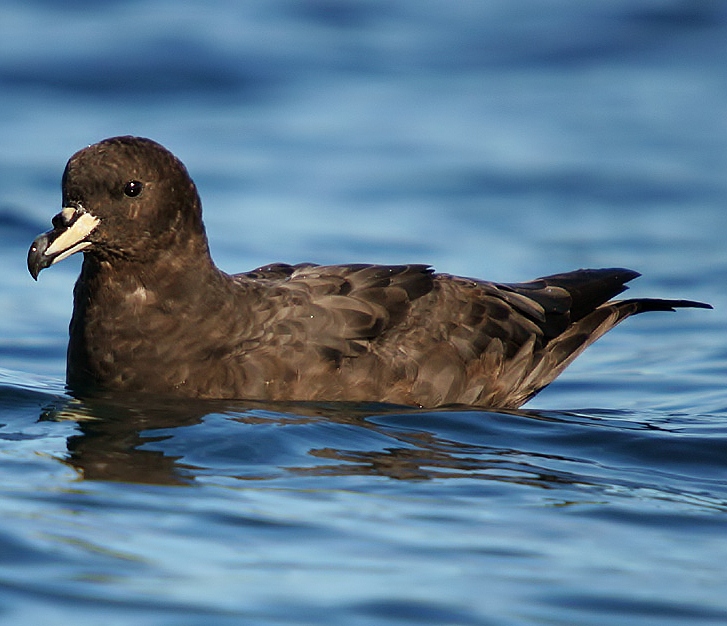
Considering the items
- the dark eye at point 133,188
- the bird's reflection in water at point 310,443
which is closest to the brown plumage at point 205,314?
the dark eye at point 133,188

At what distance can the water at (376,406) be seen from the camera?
516 cm

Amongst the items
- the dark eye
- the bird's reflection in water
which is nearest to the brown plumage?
the dark eye

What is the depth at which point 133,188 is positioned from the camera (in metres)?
7.34

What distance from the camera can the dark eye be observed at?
731 cm

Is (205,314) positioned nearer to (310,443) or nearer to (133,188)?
(133,188)

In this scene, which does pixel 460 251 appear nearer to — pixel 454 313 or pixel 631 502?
pixel 454 313

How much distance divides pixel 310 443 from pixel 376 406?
83cm

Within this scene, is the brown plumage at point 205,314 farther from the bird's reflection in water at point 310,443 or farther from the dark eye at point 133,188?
the bird's reflection in water at point 310,443

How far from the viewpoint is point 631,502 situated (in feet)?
20.4

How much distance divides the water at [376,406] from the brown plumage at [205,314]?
208 millimetres

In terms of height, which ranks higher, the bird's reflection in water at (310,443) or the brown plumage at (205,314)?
the brown plumage at (205,314)

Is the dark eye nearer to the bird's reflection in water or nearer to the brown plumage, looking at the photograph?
the brown plumage

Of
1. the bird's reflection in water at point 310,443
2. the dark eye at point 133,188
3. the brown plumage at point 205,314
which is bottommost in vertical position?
the bird's reflection in water at point 310,443

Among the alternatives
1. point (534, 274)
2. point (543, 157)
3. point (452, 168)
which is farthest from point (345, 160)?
point (534, 274)
